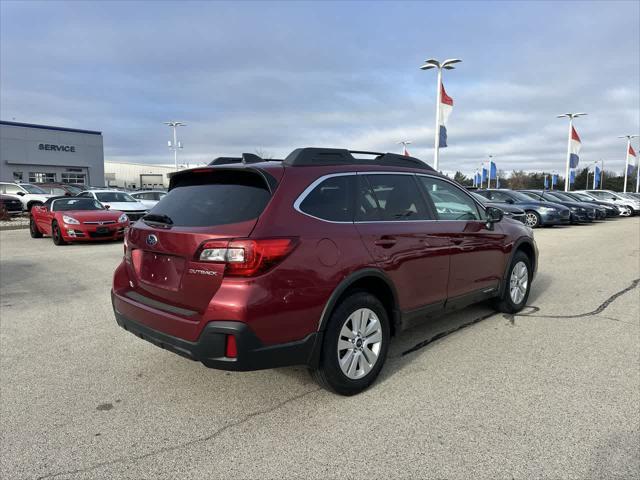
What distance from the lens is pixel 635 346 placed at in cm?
454

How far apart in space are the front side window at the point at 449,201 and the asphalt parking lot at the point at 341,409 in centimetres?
126

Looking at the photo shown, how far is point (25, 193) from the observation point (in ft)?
81.7

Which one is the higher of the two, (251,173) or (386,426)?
(251,173)

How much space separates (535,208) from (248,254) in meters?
18.2

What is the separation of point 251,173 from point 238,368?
1348 mm

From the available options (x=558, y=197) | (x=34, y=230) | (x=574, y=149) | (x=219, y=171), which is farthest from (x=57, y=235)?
(x=574, y=149)

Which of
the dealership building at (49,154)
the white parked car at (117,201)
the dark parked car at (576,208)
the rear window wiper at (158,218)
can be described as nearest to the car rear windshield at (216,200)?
the rear window wiper at (158,218)

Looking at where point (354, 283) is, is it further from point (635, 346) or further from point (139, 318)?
point (635, 346)

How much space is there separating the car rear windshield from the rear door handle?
3.19 feet

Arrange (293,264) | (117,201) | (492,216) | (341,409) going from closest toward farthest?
1. (293,264)
2. (341,409)
3. (492,216)
4. (117,201)

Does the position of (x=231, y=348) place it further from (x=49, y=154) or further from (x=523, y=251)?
(x=49, y=154)

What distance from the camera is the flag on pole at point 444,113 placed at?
2212cm

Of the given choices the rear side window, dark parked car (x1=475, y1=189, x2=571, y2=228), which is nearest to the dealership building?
dark parked car (x1=475, y1=189, x2=571, y2=228)

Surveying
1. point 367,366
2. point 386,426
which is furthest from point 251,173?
point 386,426
